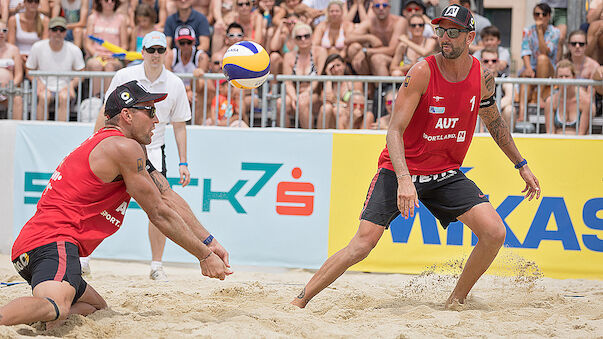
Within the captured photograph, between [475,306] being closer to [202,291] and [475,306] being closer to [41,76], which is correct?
[202,291]

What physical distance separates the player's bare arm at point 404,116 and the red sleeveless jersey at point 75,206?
68.9 inches

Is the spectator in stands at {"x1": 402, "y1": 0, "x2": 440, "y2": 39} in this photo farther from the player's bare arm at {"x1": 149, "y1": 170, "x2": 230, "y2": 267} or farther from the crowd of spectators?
the player's bare arm at {"x1": 149, "y1": 170, "x2": 230, "y2": 267}

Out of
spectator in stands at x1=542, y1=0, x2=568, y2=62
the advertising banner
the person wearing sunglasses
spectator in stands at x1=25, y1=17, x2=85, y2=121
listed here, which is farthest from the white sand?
spectator in stands at x1=542, y1=0, x2=568, y2=62

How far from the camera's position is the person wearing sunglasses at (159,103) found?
6.72 metres

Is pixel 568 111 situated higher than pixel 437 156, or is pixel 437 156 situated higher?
pixel 568 111

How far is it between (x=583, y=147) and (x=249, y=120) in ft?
12.0

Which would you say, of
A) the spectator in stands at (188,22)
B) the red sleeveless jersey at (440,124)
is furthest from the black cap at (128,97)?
the spectator in stands at (188,22)

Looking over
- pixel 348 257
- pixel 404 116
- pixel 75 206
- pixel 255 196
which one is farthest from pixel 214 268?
pixel 255 196

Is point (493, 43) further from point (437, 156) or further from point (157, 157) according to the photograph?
point (157, 157)

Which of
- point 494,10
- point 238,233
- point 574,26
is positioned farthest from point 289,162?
point 494,10

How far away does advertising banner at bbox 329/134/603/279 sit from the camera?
7297 mm

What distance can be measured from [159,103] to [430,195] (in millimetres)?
2809

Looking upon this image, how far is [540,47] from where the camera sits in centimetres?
937

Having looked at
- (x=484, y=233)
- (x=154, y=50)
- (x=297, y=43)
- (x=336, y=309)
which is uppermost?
(x=297, y=43)
